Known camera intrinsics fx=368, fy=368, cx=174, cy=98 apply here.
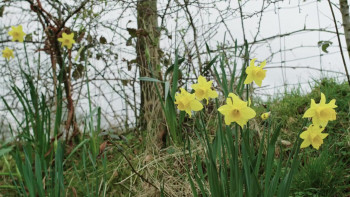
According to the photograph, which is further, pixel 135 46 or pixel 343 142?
pixel 135 46

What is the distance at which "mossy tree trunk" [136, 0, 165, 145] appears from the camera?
2.70 m

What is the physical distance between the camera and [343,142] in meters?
2.28

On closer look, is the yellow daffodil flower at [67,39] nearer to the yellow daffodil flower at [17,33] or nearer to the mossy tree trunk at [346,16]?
the yellow daffodil flower at [17,33]

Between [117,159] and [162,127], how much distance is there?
442 millimetres

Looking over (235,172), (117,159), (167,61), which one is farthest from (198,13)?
(235,172)

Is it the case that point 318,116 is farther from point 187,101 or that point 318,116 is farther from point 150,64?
point 150,64

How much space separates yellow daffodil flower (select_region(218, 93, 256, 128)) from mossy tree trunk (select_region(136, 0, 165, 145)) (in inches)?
51.2

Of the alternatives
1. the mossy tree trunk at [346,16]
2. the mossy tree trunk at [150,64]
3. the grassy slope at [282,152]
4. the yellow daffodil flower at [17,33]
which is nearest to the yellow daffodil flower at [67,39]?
the yellow daffodil flower at [17,33]

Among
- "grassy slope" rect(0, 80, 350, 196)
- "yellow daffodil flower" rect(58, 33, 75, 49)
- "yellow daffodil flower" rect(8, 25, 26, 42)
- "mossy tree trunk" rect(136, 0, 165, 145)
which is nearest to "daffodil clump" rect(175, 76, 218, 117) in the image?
"grassy slope" rect(0, 80, 350, 196)

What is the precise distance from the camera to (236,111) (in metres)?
1.19

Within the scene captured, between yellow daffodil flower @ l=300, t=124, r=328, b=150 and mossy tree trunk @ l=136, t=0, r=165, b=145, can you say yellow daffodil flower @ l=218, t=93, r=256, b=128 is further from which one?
mossy tree trunk @ l=136, t=0, r=165, b=145

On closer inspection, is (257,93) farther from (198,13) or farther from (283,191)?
(283,191)

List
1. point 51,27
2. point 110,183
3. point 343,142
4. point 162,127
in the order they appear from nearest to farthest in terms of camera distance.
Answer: point 343,142 < point 110,183 < point 162,127 < point 51,27

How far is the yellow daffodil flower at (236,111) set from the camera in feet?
3.85
